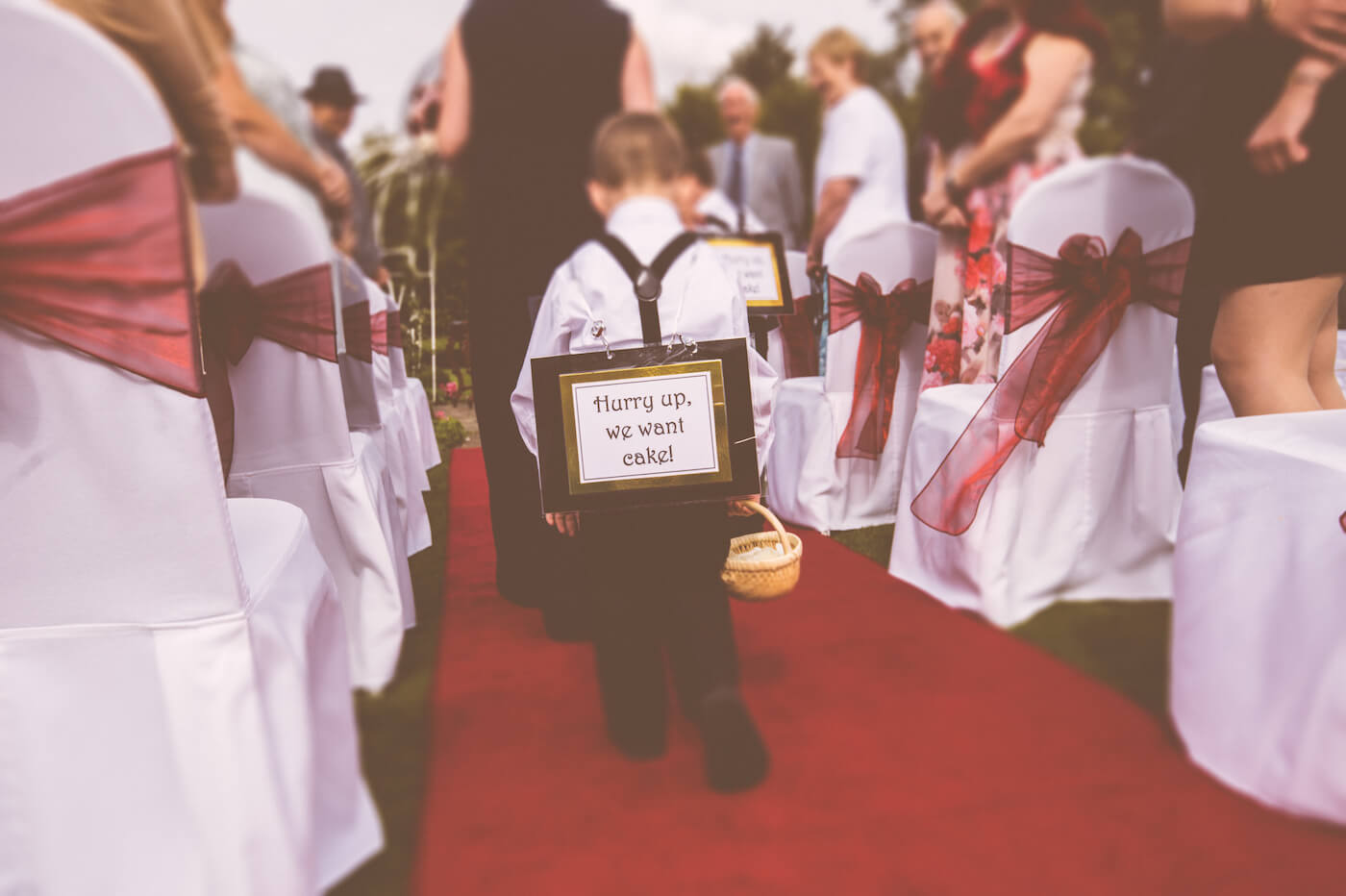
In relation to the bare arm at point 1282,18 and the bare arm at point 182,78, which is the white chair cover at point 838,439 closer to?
the bare arm at point 1282,18

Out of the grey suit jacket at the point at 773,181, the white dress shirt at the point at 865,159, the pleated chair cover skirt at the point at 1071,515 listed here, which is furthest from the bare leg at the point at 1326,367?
the grey suit jacket at the point at 773,181

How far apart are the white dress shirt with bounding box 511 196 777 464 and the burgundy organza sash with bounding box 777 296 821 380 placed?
1.40 ft

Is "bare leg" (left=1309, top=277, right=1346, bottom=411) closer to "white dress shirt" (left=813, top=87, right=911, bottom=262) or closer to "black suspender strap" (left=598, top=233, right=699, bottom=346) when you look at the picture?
"white dress shirt" (left=813, top=87, right=911, bottom=262)

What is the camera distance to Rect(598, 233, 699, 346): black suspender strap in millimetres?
1050

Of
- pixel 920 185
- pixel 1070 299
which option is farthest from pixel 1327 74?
pixel 920 185

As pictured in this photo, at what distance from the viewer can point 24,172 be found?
20.8 inches

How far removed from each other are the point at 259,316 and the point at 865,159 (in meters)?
0.81

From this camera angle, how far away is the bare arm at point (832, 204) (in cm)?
120

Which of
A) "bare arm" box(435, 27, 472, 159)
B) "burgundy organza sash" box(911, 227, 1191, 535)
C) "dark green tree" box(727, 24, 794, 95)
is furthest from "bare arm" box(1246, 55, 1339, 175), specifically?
"bare arm" box(435, 27, 472, 159)

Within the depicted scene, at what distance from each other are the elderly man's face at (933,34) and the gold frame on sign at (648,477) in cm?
43

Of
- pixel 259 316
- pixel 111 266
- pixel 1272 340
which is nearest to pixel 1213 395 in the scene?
pixel 1272 340

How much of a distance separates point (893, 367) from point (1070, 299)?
54cm

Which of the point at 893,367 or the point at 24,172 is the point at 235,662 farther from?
the point at 893,367

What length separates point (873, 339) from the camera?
1724mm
